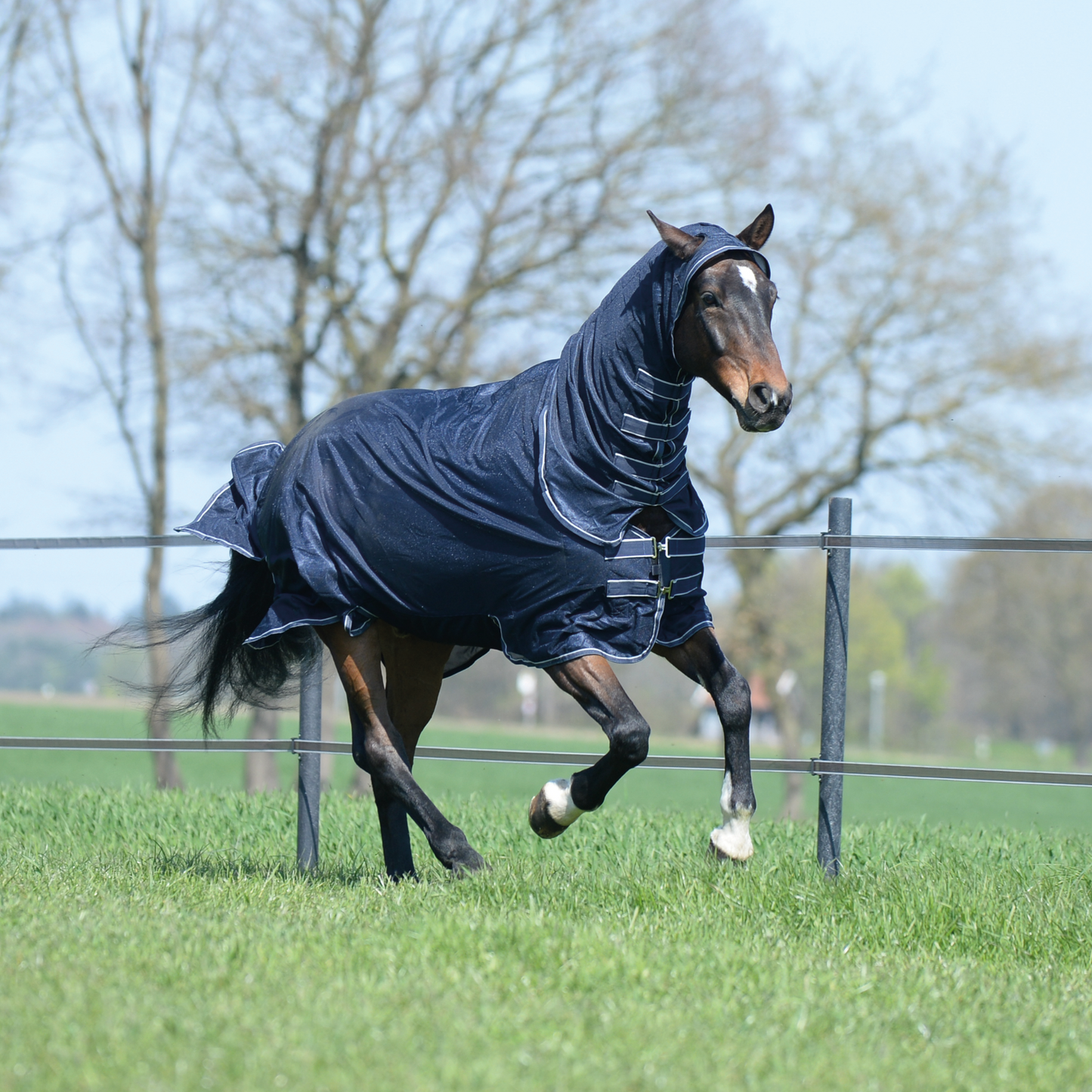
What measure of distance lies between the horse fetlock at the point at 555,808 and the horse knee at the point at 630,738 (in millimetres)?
219

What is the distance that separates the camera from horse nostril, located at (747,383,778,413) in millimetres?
4051

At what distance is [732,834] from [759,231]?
2.06 metres

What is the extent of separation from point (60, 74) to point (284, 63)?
268 centimetres

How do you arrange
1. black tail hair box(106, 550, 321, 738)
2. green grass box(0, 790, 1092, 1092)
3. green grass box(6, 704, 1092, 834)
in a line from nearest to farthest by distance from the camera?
green grass box(0, 790, 1092, 1092), black tail hair box(106, 550, 321, 738), green grass box(6, 704, 1092, 834)

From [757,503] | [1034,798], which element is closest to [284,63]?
[757,503]

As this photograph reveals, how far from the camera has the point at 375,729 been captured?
16.4 feet

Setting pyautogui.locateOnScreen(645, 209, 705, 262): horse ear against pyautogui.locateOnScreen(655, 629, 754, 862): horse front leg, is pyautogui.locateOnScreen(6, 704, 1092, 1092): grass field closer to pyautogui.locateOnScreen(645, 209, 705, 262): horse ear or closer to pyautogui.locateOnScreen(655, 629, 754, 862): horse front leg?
pyautogui.locateOnScreen(655, 629, 754, 862): horse front leg

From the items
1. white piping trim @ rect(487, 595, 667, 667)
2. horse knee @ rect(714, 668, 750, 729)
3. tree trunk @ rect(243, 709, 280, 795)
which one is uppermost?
white piping trim @ rect(487, 595, 667, 667)

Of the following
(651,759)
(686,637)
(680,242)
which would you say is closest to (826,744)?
(651,759)

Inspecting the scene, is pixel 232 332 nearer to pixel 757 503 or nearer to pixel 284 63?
pixel 284 63

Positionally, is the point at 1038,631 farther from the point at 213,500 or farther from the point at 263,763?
the point at 213,500

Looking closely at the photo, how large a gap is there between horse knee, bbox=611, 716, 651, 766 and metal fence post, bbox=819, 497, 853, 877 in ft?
3.84

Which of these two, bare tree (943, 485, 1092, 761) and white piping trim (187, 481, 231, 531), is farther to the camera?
bare tree (943, 485, 1092, 761)

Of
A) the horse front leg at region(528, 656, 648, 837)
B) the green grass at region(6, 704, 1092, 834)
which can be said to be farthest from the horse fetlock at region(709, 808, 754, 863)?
the green grass at region(6, 704, 1092, 834)
